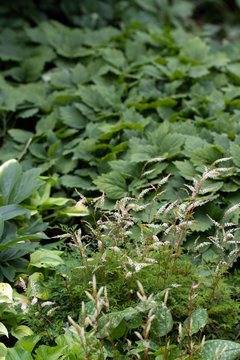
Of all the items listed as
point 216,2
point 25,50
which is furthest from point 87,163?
point 216,2

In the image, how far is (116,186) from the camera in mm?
2787

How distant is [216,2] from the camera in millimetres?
6641

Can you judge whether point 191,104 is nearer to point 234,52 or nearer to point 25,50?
point 234,52

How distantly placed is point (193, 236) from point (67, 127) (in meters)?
1.73

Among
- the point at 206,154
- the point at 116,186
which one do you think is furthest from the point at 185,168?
the point at 116,186

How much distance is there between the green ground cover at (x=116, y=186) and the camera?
5.81ft

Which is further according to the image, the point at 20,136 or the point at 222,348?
the point at 20,136

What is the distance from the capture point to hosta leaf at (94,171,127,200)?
275cm

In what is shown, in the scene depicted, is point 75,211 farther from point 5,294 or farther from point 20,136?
point 20,136

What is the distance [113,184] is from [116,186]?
0.04 meters

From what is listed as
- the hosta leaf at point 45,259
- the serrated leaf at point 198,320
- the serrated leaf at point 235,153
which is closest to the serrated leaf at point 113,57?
the serrated leaf at point 235,153

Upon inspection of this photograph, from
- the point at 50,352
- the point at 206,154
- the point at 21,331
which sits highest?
the point at 206,154

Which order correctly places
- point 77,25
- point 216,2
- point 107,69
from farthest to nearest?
point 216,2 → point 77,25 → point 107,69

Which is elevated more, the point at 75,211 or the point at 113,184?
the point at 113,184
